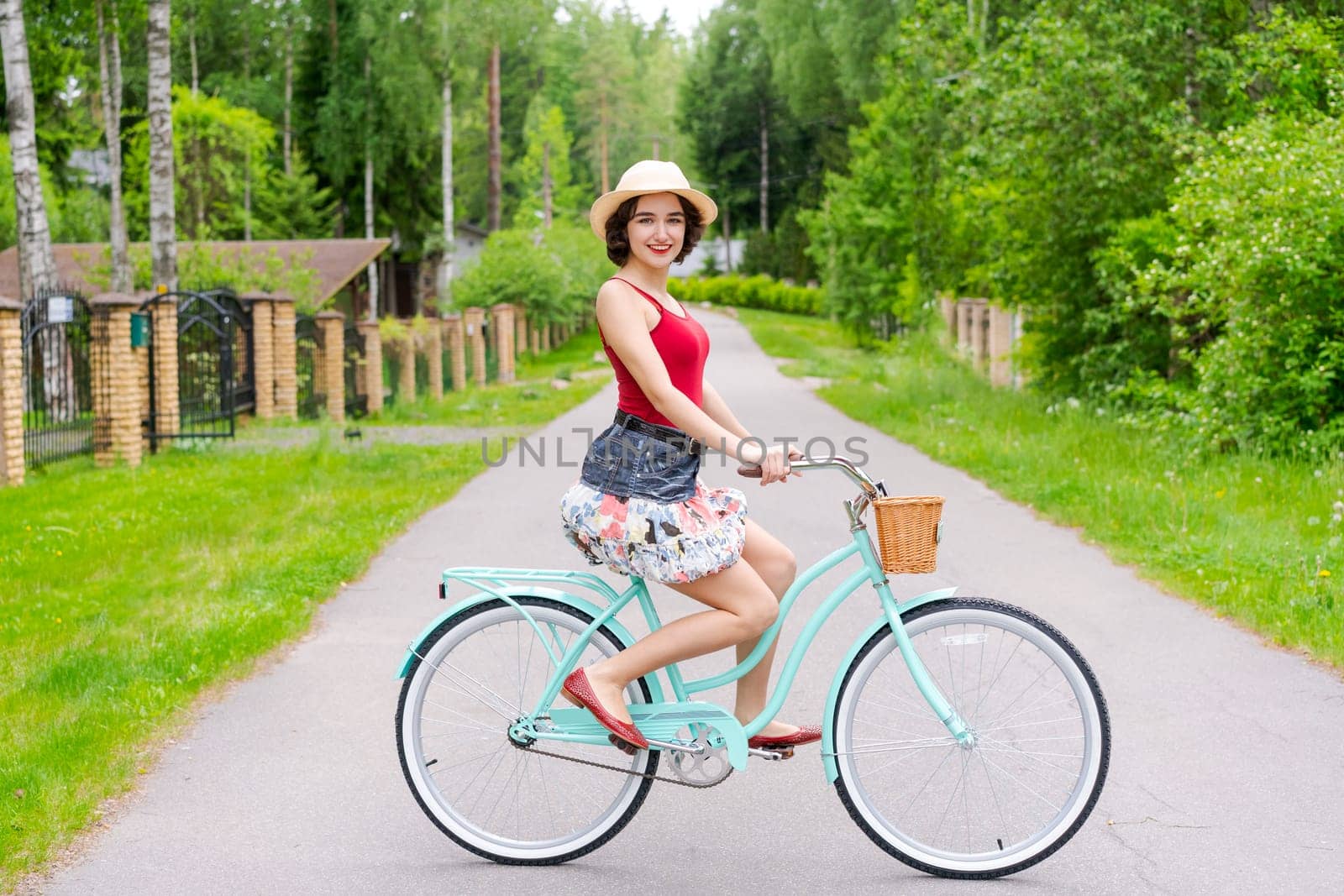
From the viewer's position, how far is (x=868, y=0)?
4909 cm

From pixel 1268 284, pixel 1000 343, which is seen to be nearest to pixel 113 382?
pixel 1268 284

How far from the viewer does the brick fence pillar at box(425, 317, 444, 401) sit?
2738 cm

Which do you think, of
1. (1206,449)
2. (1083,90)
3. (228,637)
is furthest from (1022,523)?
(1083,90)

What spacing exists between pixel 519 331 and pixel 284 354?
18813mm

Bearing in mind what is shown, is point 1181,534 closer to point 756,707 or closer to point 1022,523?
point 1022,523

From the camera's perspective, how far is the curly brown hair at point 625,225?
4.24m

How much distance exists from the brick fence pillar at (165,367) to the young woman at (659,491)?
1370cm

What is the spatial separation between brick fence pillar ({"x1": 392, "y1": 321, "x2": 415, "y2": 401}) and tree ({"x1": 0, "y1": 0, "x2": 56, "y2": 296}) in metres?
6.45

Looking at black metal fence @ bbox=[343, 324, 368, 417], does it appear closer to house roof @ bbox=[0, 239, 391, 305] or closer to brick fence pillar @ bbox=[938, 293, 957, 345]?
house roof @ bbox=[0, 239, 391, 305]

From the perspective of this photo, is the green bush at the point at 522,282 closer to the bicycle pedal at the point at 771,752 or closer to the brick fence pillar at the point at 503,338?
the brick fence pillar at the point at 503,338

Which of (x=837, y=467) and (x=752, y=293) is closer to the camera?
(x=837, y=467)

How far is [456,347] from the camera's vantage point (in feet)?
95.2

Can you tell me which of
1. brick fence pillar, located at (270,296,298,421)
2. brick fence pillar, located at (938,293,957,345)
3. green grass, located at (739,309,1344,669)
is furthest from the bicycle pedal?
brick fence pillar, located at (938,293,957,345)

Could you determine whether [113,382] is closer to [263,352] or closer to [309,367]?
[263,352]
